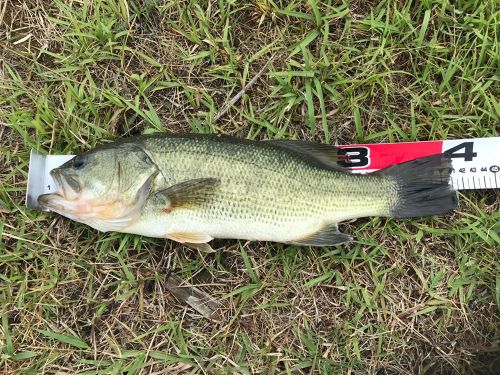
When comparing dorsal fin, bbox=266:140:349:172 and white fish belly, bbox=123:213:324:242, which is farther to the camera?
dorsal fin, bbox=266:140:349:172

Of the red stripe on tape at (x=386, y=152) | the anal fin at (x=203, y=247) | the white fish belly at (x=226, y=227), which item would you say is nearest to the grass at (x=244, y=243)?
the red stripe on tape at (x=386, y=152)

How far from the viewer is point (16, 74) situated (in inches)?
160

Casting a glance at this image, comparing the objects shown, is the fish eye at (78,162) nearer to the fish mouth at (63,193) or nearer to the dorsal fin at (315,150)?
the fish mouth at (63,193)

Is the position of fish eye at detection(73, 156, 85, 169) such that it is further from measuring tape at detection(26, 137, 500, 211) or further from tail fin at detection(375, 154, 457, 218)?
tail fin at detection(375, 154, 457, 218)

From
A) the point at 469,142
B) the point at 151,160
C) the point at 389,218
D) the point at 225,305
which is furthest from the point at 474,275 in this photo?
the point at 151,160

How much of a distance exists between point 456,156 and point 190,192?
7.31ft

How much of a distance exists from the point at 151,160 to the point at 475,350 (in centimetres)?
302

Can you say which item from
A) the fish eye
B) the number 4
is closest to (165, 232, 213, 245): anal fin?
the fish eye

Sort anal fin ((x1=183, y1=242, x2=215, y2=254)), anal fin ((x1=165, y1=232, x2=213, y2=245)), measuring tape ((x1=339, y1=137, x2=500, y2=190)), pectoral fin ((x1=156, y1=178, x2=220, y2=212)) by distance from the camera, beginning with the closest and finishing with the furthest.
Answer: pectoral fin ((x1=156, y1=178, x2=220, y2=212)) < anal fin ((x1=165, y1=232, x2=213, y2=245)) < anal fin ((x1=183, y1=242, x2=215, y2=254)) < measuring tape ((x1=339, y1=137, x2=500, y2=190))

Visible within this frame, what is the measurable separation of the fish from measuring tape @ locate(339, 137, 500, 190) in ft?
0.82

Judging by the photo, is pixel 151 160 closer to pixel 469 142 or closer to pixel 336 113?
pixel 336 113

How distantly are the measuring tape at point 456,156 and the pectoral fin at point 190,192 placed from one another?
1.25 meters

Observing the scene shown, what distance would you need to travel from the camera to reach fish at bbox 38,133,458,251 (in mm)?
3355

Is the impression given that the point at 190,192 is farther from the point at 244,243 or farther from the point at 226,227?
the point at 244,243
